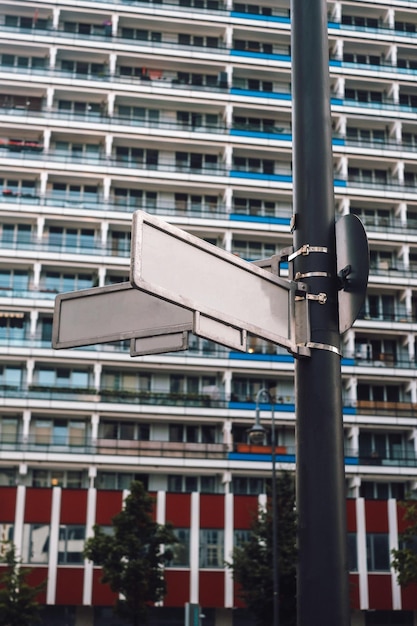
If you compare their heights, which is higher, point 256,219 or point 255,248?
point 256,219

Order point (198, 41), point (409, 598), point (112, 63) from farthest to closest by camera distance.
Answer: point (198, 41) < point (112, 63) < point (409, 598)

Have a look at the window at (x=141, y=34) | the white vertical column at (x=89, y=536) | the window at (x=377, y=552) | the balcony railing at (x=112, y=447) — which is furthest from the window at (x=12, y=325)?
the window at (x=377, y=552)

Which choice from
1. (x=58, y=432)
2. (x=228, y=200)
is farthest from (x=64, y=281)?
(x=228, y=200)

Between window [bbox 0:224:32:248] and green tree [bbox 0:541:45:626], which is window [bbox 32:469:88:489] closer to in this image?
green tree [bbox 0:541:45:626]

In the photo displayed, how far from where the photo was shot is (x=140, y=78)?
62719 mm

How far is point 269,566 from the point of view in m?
40.6

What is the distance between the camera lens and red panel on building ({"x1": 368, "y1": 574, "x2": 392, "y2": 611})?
53312mm

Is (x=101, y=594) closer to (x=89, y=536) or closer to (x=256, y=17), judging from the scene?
(x=89, y=536)

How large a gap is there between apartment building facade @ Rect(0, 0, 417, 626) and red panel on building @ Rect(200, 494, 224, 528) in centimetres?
8

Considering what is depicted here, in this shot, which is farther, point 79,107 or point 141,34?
point 141,34

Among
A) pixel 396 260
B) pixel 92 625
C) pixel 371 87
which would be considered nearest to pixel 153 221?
pixel 92 625

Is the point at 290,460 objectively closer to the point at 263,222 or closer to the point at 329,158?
the point at 263,222

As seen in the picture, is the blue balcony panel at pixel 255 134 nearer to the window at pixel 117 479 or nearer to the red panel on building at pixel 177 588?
the window at pixel 117 479

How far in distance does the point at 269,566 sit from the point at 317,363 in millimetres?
38226
